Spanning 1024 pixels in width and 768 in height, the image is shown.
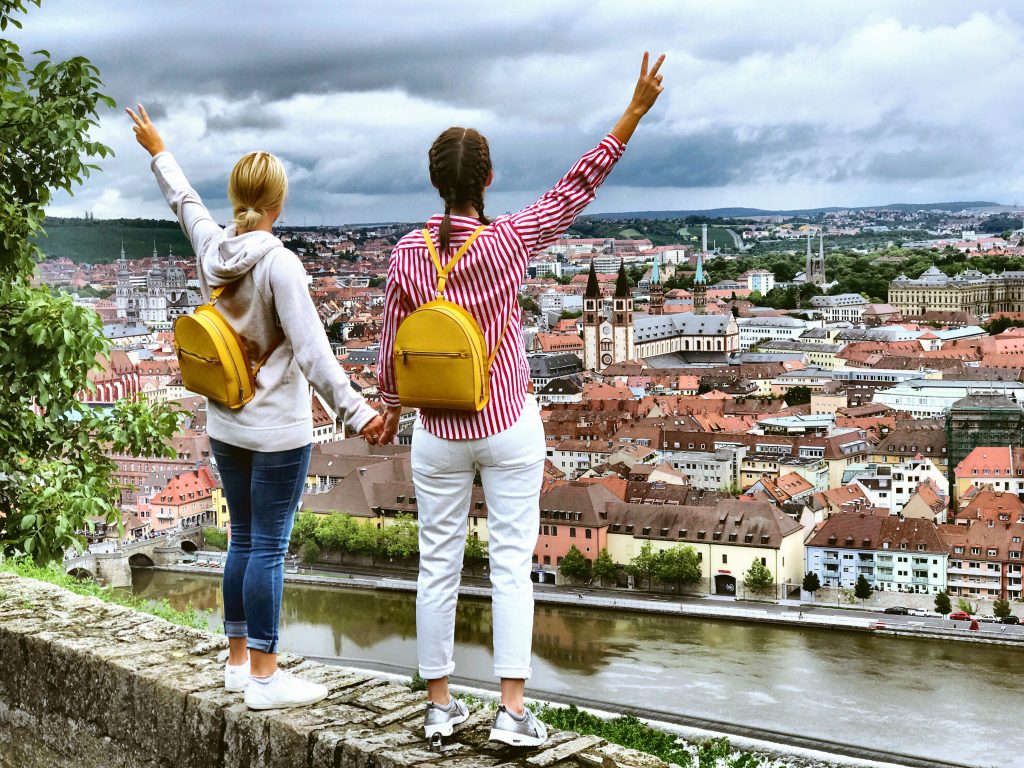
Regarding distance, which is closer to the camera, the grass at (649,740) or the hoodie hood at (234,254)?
the hoodie hood at (234,254)

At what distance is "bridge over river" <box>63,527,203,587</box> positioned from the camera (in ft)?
48.2

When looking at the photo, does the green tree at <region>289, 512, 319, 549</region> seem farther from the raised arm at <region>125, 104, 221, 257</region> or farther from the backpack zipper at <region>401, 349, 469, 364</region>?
the backpack zipper at <region>401, 349, 469, 364</region>

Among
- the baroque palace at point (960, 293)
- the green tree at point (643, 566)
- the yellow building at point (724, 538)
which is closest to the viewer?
the yellow building at point (724, 538)

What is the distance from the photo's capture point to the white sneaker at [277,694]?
4.17 feet

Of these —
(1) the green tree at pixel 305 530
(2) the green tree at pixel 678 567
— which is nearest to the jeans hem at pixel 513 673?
(2) the green tree at pixel 678 567

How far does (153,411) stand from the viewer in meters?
2.20

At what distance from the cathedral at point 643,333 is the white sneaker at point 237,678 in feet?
99.1

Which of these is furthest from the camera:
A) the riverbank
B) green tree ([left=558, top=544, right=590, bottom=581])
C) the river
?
green tree ([left=558, top=544, right=590, bottom=581])

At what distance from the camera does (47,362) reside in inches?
80.6

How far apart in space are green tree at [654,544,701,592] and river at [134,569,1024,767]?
1.03 m

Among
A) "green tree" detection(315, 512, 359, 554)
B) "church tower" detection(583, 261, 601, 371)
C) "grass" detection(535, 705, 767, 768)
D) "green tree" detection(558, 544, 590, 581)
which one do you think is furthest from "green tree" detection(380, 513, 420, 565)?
"church tower" detection(583, 261, 601, 371)

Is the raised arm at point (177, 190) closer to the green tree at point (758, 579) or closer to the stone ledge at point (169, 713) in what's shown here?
the stone ledge at point (169, 713)

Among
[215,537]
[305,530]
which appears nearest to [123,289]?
[215,537]

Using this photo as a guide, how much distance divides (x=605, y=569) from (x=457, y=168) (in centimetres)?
1336
